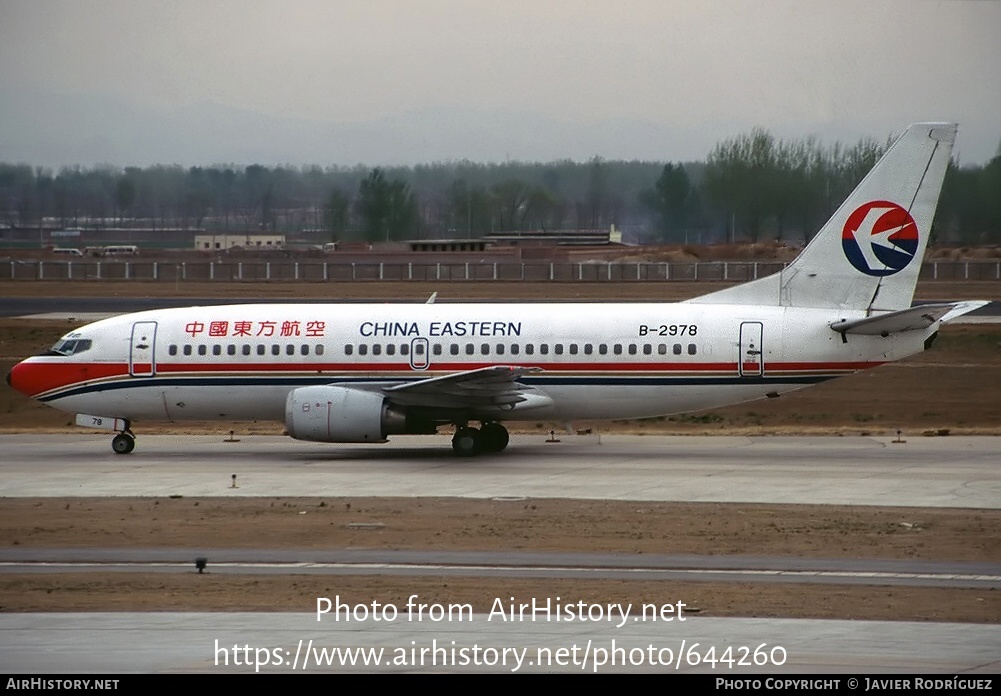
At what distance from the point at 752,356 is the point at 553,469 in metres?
5.95

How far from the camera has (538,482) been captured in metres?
31.2

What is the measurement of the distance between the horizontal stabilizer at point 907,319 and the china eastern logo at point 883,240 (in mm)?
1604

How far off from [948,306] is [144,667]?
24.0 metres

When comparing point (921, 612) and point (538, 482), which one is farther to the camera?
point (538, 482)

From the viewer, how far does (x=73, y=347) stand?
1486 inches

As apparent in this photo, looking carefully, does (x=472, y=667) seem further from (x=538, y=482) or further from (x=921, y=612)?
(x=538, y=482)

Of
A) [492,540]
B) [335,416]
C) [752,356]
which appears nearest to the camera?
[492,540]

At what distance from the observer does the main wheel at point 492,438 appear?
36.7 meters

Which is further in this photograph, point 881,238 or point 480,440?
point 480,440

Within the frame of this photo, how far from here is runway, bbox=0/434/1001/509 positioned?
29391 mm

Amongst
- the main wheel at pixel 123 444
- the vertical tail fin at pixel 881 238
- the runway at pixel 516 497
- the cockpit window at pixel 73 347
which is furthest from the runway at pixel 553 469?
the vertical tail fin at pixel 881 238

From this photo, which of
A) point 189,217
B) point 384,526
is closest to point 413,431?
point 384,526

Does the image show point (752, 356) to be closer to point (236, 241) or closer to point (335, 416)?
point (335, 416)

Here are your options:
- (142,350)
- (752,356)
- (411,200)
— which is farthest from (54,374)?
(411,200)
